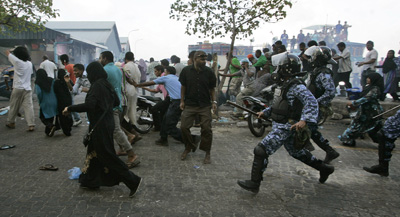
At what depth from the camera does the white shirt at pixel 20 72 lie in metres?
7.02

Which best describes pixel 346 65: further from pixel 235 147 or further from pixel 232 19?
pixel 235 147

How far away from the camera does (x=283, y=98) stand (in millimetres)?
3785

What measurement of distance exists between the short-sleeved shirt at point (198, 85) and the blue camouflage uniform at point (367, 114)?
10.1ft

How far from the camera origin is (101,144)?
3586mm

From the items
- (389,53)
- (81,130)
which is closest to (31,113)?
(81,130)

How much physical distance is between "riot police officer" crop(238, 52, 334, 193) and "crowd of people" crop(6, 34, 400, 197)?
1 cm

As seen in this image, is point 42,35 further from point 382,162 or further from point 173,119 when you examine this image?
point 382,162

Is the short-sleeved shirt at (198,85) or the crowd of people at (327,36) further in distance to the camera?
the crowd of people at (327,36)

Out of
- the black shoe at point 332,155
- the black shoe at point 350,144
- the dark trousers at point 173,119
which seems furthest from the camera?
the black shoe at point 350,144

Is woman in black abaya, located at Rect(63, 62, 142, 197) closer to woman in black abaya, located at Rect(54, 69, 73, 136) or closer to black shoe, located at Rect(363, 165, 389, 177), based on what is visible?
woman in black abaya, located at Rect(54, 69, 73, 136)

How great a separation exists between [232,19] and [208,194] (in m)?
6.23

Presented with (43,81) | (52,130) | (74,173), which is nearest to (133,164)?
(74,173)

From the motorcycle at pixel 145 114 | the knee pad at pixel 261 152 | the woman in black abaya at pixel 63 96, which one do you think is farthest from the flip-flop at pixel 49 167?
the knee pad at pixel 261 152

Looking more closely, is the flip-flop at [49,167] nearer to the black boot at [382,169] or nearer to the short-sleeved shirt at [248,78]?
the black boot at [382,169]
